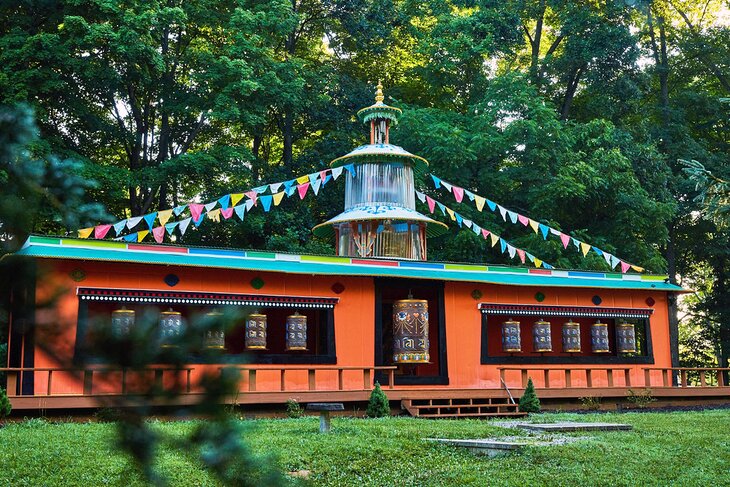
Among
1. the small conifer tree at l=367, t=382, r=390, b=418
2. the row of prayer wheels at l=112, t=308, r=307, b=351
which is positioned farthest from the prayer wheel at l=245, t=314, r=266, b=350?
the small conifer tree at l=367, t=382, r=390, b=418

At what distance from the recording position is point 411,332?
59.1 feet

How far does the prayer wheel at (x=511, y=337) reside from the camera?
19375mm

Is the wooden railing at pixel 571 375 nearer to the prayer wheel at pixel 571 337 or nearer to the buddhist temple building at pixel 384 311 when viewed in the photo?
the buddhist temple building at pixel 384 311

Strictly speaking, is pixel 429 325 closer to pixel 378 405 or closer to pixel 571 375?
pixel 571 375

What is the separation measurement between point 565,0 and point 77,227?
3027 centimetres

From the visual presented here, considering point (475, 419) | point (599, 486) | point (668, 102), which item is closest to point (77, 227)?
point (599, 486)

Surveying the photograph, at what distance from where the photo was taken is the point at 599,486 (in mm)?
8938

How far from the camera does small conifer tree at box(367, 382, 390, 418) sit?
628 inches

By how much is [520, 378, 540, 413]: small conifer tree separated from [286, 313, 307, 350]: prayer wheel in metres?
4.51

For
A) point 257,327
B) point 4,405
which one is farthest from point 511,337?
point 4,405

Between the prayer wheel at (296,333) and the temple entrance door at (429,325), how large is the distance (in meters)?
1.65

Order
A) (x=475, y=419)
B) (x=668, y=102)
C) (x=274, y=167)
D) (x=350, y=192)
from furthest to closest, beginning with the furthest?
(x=668, y=102)
(x=274, y=167)
(x=350, y=192)
(x=475, y=419)

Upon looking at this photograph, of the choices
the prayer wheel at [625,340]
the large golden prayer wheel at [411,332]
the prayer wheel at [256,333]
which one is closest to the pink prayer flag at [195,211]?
the prayer wheel at [256,333]

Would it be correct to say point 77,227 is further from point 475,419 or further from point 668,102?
point 668,102
